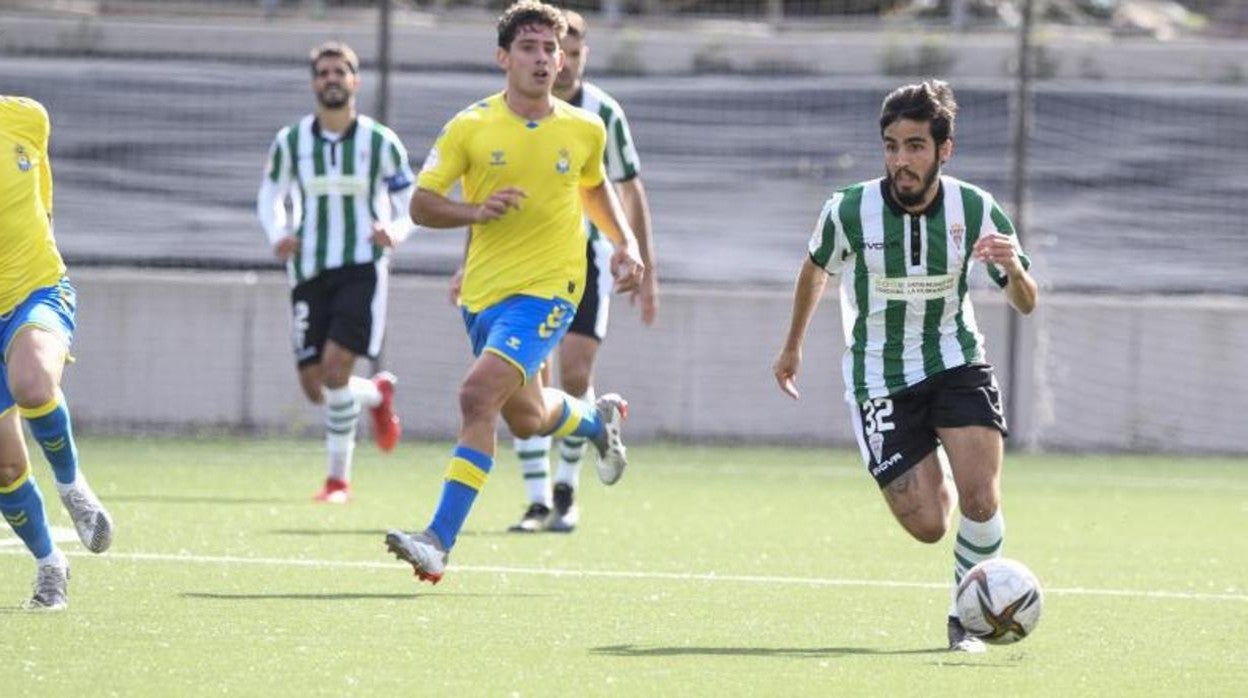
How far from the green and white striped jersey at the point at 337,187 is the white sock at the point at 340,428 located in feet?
2.15

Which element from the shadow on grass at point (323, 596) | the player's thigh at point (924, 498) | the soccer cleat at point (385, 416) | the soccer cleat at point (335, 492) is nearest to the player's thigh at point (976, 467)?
the player's thigh at point (924, 498)

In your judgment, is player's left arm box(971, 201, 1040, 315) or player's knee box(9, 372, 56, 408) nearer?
player's left arm box(971, 201, 1040, 315)

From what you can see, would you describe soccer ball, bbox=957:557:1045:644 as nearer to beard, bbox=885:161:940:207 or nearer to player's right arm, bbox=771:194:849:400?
player's right arm, bbox=771:194:849:400

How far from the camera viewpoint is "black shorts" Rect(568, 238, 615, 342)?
11391 mm

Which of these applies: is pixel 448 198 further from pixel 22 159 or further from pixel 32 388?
pixel 32 388

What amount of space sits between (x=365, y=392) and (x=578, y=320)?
2.41 m

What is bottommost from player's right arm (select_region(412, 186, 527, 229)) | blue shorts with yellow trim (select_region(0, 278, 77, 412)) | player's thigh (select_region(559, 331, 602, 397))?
player's thigh (select_region(559, 331, 602, 397))

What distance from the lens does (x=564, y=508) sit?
1137 centimetres

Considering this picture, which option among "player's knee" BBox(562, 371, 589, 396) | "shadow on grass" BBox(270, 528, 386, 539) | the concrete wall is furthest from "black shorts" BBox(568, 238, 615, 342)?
the concrete wall

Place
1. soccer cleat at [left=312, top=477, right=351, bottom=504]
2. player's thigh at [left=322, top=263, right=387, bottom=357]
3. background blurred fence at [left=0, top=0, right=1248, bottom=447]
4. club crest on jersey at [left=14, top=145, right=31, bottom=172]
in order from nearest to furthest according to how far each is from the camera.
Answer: club crest on jersey at [left=14, top=145, right=31, bottom=172], soccer cleat at [left=312, top=477, right=351, bottom=504], player's thigh at [left=322, top=263, right=387, bottom=357], background blurred fence at [left=0, top=0, right=1248, bottom=447]

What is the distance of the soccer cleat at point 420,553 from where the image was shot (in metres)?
8.20

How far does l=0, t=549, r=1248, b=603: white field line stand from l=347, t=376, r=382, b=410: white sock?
3.60 m

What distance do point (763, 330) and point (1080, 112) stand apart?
295cm

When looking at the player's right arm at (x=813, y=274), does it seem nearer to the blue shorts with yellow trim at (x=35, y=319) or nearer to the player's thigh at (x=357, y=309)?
the blue shorts with yellow trim at (x=35, y=319)
